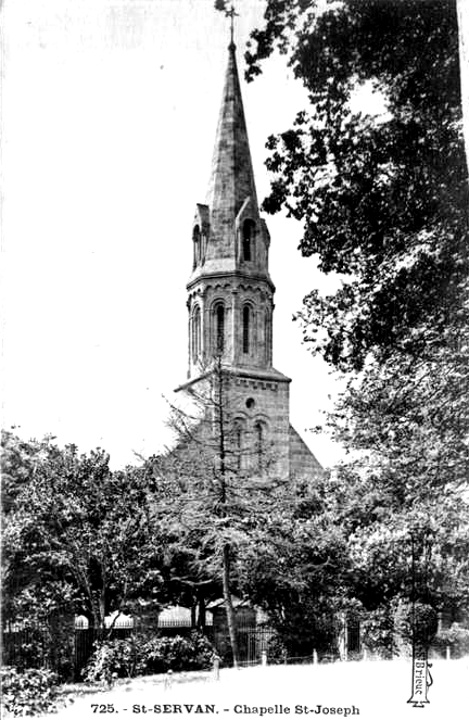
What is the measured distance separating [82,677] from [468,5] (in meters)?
10.7

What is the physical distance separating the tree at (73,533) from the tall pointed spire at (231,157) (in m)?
6.34

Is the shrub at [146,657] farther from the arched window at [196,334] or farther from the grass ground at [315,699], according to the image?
the arched window at [196,334]

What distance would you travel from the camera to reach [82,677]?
12695 mm

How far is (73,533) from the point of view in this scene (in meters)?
15.4

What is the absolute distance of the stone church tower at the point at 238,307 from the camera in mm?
19250

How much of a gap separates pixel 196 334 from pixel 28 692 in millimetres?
12570

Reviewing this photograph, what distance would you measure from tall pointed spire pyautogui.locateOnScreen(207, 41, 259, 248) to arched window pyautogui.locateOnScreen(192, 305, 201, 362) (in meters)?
2.79

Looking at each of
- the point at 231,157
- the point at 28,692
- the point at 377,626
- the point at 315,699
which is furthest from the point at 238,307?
the point at 315,699

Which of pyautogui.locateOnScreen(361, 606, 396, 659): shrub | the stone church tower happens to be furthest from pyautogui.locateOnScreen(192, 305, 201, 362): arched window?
pyautogui.locateOnScreen(361, 606, 396, 659): shrub

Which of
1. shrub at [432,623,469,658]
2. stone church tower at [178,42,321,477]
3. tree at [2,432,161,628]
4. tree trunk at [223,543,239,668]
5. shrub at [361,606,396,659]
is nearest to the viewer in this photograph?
shrub at [432,623,469,658]

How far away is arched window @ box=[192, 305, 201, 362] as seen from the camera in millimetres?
20050

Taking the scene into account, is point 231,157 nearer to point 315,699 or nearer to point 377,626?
point 315,699

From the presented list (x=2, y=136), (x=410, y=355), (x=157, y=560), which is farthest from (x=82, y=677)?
(x=2, y=136)

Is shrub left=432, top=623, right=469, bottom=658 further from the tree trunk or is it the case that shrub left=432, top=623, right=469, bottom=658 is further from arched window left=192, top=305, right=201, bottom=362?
arched window left=192, top=305, right=201, bottom=362
